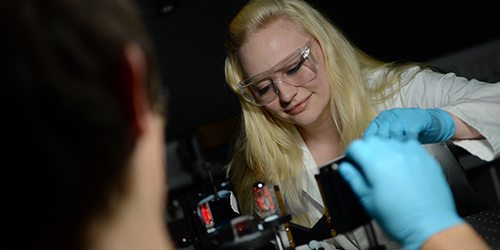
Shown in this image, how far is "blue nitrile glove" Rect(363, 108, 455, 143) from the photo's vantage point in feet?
4.15

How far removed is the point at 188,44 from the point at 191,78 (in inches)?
17.7

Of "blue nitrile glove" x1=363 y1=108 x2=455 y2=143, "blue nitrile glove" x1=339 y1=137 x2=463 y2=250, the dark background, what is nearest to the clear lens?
"blue nitrile glove" x1=363 y1=108 x2=455 y2=143

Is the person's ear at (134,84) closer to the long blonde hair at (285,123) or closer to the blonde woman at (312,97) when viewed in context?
the blonde woman at (312,97)

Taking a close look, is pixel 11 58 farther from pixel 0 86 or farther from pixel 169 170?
pixel 169 170

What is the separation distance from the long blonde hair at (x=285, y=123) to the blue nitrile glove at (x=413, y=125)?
44cm

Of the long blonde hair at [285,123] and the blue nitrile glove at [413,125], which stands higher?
the long blonde hair at [285,123]

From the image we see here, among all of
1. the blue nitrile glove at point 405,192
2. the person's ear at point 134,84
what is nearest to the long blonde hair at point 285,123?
the blue nitrile glove at point 405,192

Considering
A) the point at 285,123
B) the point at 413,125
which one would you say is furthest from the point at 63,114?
the point at 285,123

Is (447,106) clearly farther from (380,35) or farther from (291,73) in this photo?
(380,35)

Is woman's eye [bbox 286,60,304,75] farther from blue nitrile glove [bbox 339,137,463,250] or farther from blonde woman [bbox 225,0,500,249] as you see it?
blue nitrile glove [bbox 339,137,463,250]

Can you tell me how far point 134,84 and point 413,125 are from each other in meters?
1.07

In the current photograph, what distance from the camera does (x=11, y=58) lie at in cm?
41

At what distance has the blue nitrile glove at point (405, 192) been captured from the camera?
0.80 m

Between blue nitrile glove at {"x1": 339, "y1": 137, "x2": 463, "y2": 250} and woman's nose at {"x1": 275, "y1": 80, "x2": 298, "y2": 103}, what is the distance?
2.66ft
